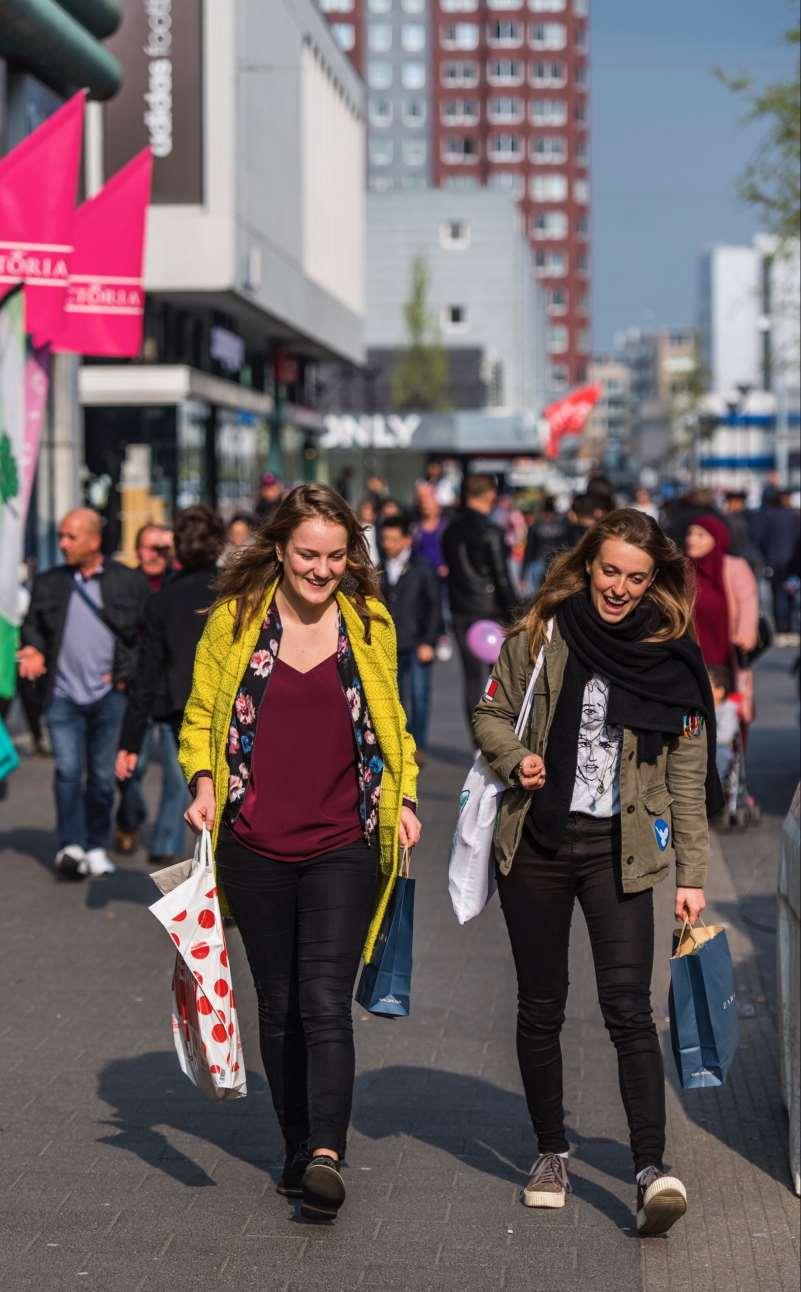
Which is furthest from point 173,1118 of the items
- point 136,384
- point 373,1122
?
point 136,384

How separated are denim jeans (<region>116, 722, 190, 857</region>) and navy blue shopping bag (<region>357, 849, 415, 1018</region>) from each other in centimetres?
487

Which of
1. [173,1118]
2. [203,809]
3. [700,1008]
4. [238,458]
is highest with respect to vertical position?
[238,458]

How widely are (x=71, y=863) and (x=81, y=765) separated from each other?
51 centimetres

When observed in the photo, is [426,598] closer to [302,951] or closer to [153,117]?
[302,951]

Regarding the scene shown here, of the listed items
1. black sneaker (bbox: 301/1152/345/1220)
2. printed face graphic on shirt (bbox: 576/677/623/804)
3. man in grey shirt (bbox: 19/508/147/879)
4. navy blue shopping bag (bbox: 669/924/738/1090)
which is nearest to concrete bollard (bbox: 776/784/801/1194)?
navy blue shopping bag (bbox: 669/924/738/1090)

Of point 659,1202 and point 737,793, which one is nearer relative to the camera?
point 659,1202

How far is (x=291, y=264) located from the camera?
128ft

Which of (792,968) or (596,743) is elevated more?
(596,743)

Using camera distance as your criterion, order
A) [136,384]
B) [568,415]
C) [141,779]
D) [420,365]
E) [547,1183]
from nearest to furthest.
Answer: [547,1183]
[141,779]
[136,384]
[568,415]
[420,365]

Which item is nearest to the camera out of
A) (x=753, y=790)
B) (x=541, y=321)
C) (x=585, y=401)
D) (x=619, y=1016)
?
(x=619, y=1016)

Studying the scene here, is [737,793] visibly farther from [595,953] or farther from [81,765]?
[595,953]

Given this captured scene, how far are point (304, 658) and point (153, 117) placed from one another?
26854 millimetres

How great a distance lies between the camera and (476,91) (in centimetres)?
14275

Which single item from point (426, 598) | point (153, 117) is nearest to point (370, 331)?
point (153, 117)
